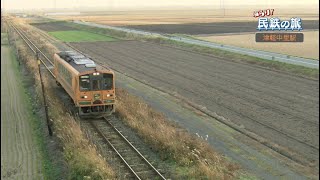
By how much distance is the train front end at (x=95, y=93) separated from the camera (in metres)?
21.9

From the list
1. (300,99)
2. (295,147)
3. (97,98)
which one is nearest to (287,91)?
(300,99)

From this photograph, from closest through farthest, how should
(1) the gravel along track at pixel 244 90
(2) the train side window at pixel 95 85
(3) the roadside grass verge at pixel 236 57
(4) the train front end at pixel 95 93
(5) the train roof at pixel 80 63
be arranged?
(1) the gravel along track at pixel 244 90
(4) the train front end at pixel 95 93
(2) the train side window at pixel 95 85
(5) the train roof at pixel 80 63
(3) the roadside grass verge at pixel 236 57

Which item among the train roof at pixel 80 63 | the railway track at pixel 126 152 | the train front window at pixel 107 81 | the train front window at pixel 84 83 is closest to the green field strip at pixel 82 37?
the train roof at pixel 80 63

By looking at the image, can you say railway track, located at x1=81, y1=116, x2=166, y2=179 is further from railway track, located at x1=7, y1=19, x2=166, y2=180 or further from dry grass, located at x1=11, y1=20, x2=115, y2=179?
dry grass, located at x1=11, y1=20, x2=115, y2=179

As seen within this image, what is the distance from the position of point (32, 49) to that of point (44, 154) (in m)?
40.9

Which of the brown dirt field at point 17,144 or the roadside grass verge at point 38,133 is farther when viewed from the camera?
the roadside grass verge at point 38,133

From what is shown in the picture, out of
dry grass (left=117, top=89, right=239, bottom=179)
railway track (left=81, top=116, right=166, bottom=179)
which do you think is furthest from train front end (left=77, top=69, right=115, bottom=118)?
dry grass (left=117, top=89, right=239, bottom=179)

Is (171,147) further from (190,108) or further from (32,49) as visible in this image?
(32,49)

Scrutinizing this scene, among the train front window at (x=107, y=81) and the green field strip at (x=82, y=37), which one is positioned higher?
the green field strip at (x=82, y=37)

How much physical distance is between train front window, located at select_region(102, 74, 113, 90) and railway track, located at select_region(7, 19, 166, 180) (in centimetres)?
188
